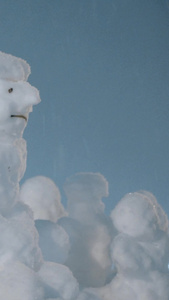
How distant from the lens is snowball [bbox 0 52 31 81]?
2507mm

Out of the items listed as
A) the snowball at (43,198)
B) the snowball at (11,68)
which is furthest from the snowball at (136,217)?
the snowball at (11,68)

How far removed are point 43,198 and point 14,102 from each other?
1.49 metres

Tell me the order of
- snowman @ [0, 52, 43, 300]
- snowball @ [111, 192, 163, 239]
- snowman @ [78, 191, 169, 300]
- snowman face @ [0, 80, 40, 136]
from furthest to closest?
snowball @ [111, 192, 163, 239] → snowman @ [78, 191, 169, 300] → snowman face @ [0, 80, 40, 136] → snowman @ [0, 52, 43, 300]

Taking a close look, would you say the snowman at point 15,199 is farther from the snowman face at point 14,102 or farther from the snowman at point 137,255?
the snowman at point 137,255

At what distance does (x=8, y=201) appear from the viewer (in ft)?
7.81

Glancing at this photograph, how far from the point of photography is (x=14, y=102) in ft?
7.87

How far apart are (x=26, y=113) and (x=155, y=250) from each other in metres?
1.75

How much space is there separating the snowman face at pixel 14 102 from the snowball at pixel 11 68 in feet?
0.31

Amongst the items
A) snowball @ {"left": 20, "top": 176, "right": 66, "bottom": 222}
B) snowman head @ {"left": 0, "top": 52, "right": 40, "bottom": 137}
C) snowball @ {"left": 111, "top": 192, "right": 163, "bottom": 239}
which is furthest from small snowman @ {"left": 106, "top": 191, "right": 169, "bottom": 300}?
snowman head @ {"left": 0, "top": 52, "right": 40, "bottom": 137}

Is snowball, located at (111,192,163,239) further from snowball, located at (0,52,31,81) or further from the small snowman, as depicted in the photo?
snowball, located at (0,52,31,81)

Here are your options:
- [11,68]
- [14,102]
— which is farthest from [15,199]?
[11,68]

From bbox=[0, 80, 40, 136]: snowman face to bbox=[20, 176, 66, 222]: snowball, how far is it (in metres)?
1.29

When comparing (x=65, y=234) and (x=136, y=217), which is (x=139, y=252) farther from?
(x=65, y=234)

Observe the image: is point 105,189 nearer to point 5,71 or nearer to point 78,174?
point 78,174
